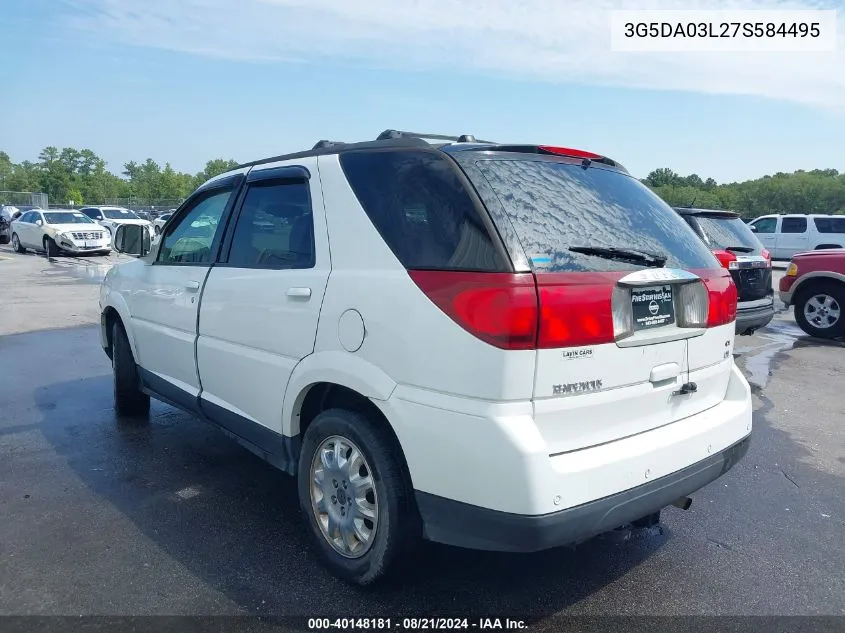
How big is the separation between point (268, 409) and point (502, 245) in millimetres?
1602

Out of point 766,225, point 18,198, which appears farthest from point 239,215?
point 18,198

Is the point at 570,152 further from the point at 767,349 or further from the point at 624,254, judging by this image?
the point at 767,349

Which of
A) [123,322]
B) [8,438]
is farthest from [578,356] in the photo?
[8,438]

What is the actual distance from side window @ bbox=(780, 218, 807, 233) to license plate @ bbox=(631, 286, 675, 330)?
22.8 meters

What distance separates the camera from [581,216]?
9.04 ft

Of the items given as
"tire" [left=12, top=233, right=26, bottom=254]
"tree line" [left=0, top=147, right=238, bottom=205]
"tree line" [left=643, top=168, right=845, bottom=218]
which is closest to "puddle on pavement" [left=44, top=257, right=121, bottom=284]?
"tire" [left=12, top=233, right=26, bottom=254]

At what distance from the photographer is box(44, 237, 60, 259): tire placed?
23.2 metres

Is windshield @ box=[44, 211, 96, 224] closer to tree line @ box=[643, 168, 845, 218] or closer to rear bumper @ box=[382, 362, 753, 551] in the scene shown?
rear bumper @ box=[382, 362, 753, 551]

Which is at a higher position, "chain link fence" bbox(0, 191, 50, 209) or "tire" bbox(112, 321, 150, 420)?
"chain link fence" bbox(0, 191, 50, 209)

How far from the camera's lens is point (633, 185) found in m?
3.23

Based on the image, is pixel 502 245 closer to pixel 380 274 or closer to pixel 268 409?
pixel 380 274

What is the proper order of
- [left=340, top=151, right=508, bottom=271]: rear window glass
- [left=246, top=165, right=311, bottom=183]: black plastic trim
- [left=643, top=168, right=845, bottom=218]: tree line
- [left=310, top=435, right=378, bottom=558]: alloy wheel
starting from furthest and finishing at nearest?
[left=643, top=168, right=845, bottom=218]: tree line < [left=246, top=165, right=311, bottom=183]: black plastic trim < [left=310, top=435, right=378, bottom=558]: alloy wheel < [left=340, top=151, right=508, bottom=271]: rear window glass

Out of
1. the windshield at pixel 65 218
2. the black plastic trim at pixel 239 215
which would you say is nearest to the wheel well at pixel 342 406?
the black plastic trim at pixel 239 215

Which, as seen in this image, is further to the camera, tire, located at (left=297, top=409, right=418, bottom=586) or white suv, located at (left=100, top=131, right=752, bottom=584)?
tire, located at (left=297, top=409, right=418, bottom=586)
